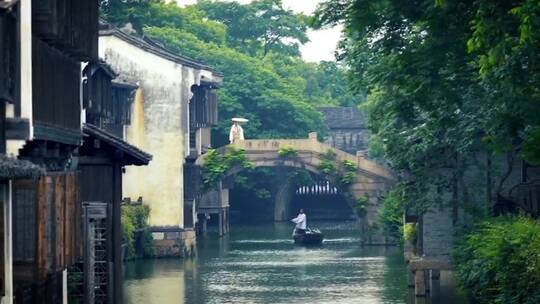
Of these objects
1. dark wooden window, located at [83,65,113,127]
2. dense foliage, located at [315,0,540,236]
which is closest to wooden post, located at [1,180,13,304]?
dense foliage, located at [315,0,540,236]

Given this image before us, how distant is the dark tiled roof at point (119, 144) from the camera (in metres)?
32.9

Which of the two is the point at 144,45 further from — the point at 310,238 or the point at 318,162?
the point at 310,238

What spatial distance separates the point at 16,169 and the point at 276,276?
94.5 ft

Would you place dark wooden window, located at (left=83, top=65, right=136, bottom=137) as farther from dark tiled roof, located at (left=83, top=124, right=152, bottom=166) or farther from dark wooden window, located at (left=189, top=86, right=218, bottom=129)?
dark wooden window, located at (left=189, top=86, right=218, bottom=129)

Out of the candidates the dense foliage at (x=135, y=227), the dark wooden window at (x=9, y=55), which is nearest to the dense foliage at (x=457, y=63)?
the dark wooden window at (x=9, y=55)

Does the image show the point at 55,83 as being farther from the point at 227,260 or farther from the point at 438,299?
the point at 227,260

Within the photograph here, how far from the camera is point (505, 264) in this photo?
28.7 metres

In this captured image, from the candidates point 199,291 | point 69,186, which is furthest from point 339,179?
point 69,186

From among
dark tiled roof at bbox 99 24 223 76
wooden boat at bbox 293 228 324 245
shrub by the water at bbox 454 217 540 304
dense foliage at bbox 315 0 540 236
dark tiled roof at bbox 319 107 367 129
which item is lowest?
shrub by the water at bbox 454 217 540 304

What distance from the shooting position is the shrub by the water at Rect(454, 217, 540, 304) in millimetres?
26391

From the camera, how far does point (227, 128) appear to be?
77312 millimetres

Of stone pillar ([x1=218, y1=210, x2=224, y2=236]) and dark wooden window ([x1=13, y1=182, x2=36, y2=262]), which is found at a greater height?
stone pillar ([x1=218, y1=210, x2=224, y2=236])

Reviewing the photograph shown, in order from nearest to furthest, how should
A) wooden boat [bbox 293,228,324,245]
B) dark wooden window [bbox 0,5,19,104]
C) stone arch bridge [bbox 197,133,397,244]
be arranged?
dark wooden window [bbox 0,5,19,104]
wooden boat [bbox 293,228,324,245]
stone arch bridge [bbox 197,133,397,244]

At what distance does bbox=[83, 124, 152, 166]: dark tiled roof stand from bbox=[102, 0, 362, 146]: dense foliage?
117 feet
